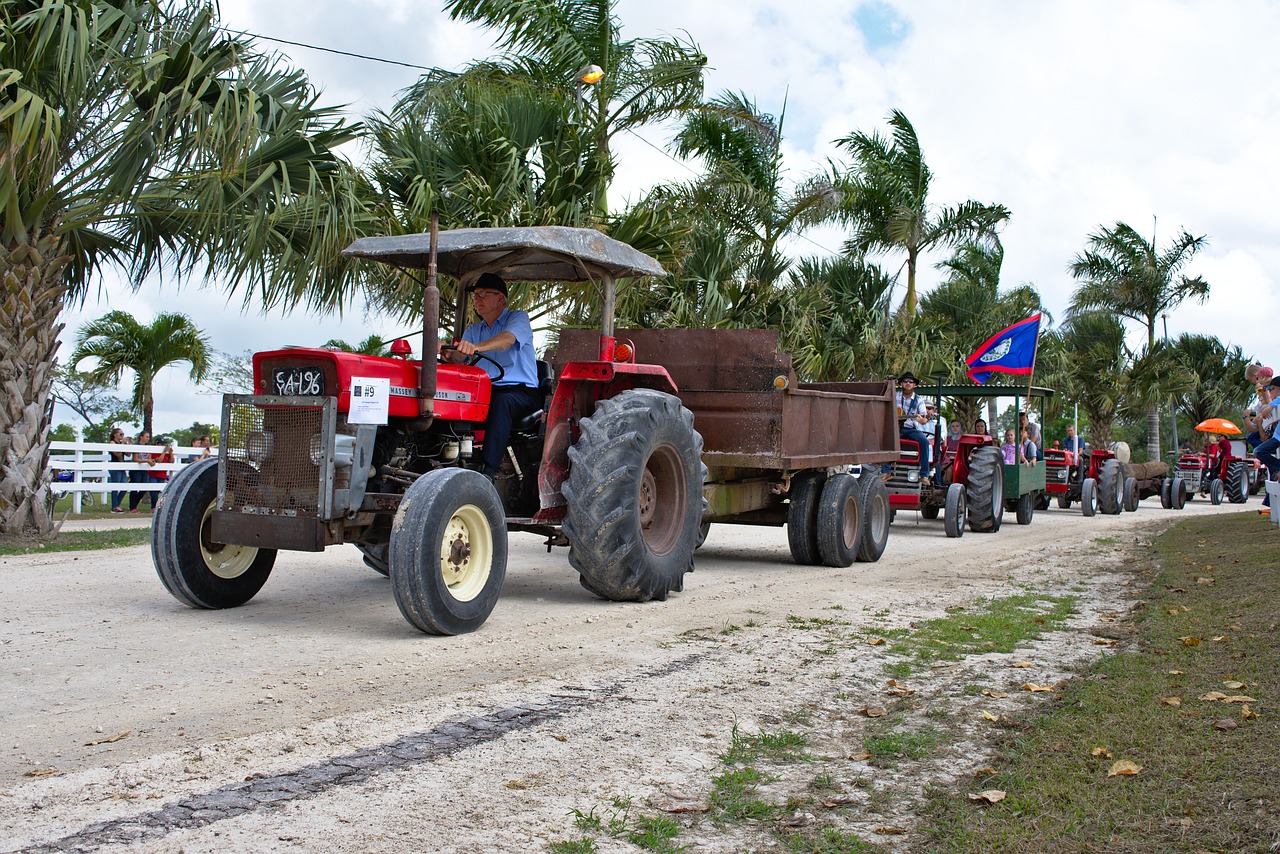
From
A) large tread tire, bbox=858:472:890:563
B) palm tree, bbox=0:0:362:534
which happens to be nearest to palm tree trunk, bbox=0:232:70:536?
palm tree, bbox=0:0:362:534

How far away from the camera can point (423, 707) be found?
14.8 ft

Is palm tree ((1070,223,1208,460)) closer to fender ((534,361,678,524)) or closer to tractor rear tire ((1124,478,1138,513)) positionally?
tractor rear tire ((1124,478,1138,513))

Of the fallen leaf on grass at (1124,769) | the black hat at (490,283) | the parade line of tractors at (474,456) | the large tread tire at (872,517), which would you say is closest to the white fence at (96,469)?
the parade line of tractors at (474,456)

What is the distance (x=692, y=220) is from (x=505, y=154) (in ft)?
12.9

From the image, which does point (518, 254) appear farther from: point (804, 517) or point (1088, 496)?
point (1088, 496)

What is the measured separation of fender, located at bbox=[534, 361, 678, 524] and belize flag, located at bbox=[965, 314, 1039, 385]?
11.0 meters

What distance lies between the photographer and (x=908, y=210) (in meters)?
22.6

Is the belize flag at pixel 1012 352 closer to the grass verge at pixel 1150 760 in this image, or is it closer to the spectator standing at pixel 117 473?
the grass verge at pixel 1150 760

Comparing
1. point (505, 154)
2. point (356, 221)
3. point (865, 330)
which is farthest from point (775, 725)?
point (865, 330)

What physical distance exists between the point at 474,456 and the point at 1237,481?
26902mm

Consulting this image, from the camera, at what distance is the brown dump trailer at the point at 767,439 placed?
9453 mm

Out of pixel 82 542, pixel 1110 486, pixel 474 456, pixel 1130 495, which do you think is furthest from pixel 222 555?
pixel 1130 495

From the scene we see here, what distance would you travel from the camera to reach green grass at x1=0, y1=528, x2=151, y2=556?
401 inches

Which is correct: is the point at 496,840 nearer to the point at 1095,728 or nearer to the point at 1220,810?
the point at 1220,810
